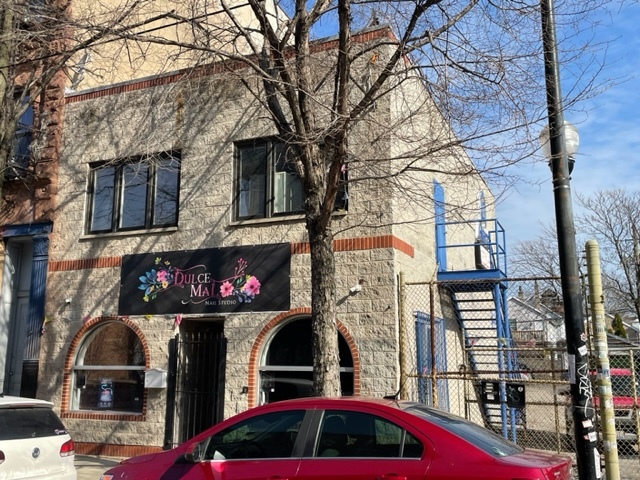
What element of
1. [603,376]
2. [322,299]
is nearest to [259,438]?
[322,299]

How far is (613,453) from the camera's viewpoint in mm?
6582

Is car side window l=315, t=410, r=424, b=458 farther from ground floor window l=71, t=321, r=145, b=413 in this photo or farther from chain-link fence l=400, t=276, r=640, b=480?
ground floor window l=71, t=321, r=145, b=413

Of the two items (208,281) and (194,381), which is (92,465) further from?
(208,281)

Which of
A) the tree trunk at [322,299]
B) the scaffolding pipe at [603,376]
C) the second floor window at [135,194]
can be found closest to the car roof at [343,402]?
the tree trunk at [322,299]

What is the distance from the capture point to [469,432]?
4816mm

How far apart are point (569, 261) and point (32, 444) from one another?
244 inches

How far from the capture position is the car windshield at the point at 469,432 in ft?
15.1

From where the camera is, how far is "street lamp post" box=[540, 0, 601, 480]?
656 cm

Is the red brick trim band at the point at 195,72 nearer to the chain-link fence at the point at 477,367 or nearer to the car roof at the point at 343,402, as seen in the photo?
the chain-link fence at the point at 477,367

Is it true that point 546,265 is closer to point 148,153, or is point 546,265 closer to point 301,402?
point 148,153

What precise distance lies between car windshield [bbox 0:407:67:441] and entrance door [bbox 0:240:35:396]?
6708 millimetres

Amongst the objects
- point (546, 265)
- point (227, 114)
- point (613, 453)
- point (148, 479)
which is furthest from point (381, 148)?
point (546, 265)

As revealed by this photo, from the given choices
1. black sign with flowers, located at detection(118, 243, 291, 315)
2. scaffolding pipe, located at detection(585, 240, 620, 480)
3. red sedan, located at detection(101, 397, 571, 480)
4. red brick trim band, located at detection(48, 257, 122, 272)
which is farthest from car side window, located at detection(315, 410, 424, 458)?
red brick trim band, located at detection(48, 257, 122, 272)

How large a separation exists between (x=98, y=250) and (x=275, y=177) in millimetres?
4050
